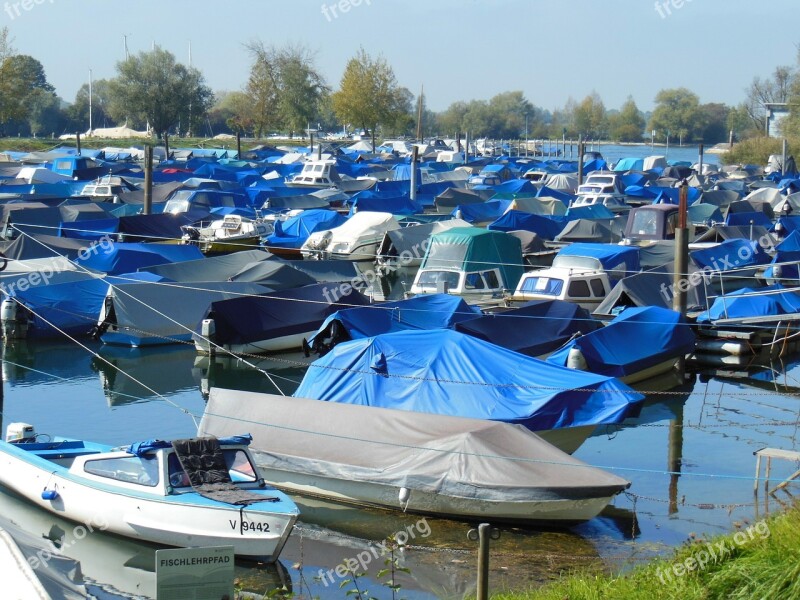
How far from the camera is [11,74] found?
3585 inches

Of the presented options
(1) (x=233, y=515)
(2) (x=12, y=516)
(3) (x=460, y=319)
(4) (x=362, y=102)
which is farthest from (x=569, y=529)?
(4) (x=362, y=102)

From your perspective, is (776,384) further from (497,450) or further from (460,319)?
(497,450)

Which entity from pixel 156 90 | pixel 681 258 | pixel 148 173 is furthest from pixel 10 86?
pixel 681 258

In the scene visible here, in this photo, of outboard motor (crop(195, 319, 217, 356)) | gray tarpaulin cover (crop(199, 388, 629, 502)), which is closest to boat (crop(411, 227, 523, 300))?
outboard motor (crop(195, 319, 217, 356))

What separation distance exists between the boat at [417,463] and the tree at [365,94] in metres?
98.0

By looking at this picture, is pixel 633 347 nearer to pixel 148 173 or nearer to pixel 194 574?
pixel 194 574

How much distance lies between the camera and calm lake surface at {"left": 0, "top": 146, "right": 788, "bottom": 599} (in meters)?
15.3

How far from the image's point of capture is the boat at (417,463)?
1602cm

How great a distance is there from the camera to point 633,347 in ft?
85.1

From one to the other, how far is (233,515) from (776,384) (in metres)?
17.9

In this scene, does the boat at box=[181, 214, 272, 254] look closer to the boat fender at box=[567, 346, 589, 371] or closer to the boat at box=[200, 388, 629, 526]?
the boat fender at box=[567, 346, 589, 371]

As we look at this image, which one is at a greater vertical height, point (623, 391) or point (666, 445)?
point (623, 391)

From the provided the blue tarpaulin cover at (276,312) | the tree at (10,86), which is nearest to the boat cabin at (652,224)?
the blue tarpaulin cover at (276,312)

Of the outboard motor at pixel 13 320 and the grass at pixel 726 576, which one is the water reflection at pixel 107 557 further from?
the outboard motor at pixel 13 320
